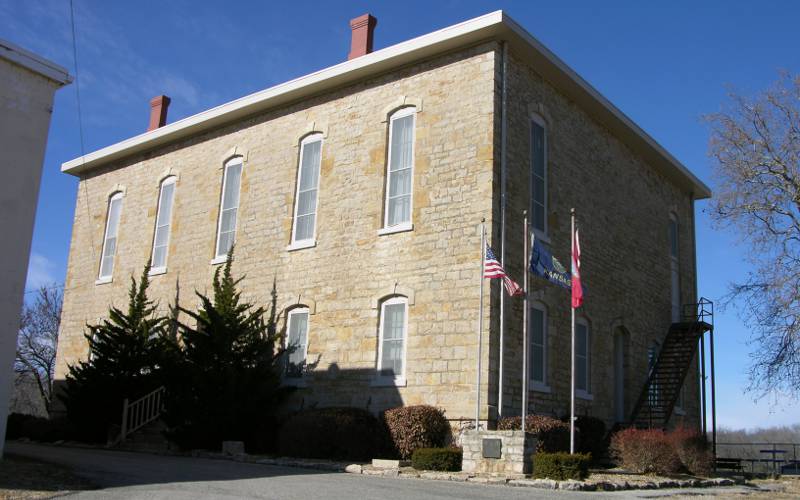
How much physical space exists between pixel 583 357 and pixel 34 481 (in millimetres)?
13005

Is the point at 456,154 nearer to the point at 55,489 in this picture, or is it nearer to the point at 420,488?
the point at 420,488

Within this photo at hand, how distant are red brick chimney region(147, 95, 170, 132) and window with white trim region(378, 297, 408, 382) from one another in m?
12.7

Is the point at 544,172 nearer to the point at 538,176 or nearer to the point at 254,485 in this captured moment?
the point at 538,176

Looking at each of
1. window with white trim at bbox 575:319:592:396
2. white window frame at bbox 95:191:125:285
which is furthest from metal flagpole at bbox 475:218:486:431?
white window frame at bbox 95:191:125:285

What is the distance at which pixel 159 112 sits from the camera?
27.3 meters

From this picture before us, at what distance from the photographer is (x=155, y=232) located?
83.7 ft

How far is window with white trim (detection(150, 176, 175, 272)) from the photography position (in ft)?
82.1

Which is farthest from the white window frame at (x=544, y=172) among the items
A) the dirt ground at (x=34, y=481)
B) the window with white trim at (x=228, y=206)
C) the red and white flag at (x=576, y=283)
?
the dirt ground at (x=34, y=481)

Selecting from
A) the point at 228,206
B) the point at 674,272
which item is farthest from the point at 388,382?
the point at 674,272

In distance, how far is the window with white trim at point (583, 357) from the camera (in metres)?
19.9

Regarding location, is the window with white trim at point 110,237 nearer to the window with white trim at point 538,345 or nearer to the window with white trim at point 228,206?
the window with white trim at point 228,206

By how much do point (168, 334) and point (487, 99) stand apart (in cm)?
1167

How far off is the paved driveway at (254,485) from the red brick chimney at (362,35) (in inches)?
426

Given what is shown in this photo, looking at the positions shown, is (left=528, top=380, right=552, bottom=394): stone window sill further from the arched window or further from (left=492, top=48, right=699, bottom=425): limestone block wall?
the arched window
